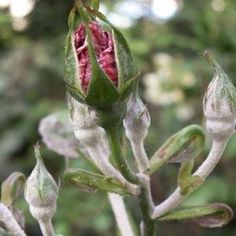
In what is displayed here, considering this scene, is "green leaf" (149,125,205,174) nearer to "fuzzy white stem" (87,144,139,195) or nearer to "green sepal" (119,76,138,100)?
"fuzzy white stem" (87,144,139,195)

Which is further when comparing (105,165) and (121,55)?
(105,165)

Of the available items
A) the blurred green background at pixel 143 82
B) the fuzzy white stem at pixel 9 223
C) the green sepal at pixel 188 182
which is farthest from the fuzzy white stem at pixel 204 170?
the blurred green background at pixel 143 82

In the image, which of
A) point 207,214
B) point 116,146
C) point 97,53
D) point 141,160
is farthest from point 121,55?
point 207,214

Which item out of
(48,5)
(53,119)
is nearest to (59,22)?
(48,5)

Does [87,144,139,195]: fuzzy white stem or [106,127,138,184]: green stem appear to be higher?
[106,127,138,184]: green stem

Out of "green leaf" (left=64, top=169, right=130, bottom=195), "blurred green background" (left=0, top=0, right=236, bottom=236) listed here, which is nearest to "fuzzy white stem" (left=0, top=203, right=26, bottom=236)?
"green leaf" (left=64, top=169, right=130, bottom=195)

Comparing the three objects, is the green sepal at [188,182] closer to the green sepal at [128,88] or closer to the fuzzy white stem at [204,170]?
the fuzzy white stem at [204,170]

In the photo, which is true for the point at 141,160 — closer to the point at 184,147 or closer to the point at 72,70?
the point at 184,147

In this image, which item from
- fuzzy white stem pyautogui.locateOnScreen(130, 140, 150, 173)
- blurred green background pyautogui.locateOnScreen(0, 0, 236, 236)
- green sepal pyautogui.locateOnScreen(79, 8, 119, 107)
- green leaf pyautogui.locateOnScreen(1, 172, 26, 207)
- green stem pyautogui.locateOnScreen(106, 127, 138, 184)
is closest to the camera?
green sepal pyautogui.locateOnScreen(79, 8, 119, 107)
